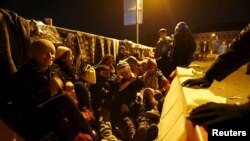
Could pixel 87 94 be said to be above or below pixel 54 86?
below

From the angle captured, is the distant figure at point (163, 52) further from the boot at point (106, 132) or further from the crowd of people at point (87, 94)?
the boot at point (106, 132)

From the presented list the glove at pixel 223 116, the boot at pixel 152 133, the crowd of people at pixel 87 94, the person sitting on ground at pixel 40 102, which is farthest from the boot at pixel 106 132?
the glove at pixel 223 116

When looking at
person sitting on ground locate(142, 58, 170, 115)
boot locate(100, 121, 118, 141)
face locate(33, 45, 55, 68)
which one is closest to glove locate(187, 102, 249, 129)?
face locate(33, 45, 55, 68)

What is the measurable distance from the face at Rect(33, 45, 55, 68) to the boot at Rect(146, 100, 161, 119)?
292cm

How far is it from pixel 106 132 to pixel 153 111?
4.05 ft

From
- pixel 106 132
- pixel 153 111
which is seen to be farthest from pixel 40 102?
pixel 153 111

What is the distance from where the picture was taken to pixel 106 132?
20.1ft

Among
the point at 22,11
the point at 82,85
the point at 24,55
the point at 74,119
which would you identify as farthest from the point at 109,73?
the point at 22,11

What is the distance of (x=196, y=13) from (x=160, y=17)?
3.25 metres

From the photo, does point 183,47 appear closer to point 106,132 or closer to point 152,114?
point 152,114

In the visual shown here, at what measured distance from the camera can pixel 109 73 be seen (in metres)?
7.24

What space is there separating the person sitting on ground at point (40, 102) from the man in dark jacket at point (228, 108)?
1842 mm

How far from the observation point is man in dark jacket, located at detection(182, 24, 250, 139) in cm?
226

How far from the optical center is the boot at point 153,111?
6777 mm
